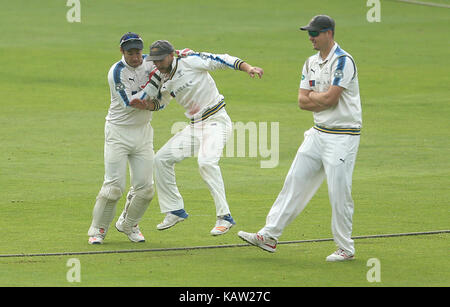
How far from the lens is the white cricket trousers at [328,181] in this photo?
30.6 feet

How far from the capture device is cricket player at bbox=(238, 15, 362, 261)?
927 centimetres

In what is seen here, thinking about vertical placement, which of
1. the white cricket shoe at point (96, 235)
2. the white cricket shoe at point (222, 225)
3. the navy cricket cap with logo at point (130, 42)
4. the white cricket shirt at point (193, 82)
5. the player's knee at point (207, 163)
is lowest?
the white cricket shoe at point (96, 235)

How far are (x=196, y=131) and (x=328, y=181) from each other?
78.5 inches

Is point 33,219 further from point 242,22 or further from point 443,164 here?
point 242,22

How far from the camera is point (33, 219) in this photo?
39.2 ft

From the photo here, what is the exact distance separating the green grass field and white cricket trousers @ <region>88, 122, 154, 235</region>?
0.35 metres

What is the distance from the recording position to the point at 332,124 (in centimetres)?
936

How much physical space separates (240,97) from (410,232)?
12.7m

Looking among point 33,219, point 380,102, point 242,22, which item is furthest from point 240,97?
point 33,219

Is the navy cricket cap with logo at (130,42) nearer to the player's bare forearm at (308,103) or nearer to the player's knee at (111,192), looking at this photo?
the player's knee at (111,192)

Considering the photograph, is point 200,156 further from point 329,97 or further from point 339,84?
point 339,84

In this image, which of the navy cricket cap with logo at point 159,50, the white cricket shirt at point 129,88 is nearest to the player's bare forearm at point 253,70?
the navy cricket cap with logo at point 159,50

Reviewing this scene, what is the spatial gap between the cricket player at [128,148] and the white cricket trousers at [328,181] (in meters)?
1.76

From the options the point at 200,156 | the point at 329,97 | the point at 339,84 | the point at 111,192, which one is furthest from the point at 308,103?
the point at 111,192
